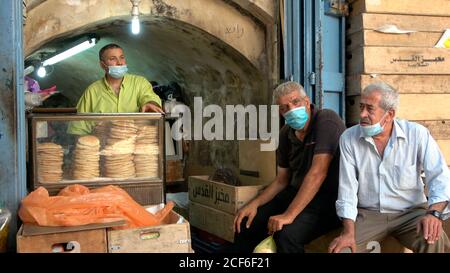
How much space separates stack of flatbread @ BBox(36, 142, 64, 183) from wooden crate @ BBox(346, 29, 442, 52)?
3.08 m

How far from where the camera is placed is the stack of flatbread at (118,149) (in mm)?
3926

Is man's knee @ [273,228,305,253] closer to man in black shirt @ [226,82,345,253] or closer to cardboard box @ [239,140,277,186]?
man in black shirt @ [226,82,345,253]

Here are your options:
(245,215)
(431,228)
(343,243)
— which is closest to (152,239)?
(245,215)

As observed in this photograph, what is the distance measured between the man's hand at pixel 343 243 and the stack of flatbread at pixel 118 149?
5.52 ft

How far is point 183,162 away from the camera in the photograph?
7.84m

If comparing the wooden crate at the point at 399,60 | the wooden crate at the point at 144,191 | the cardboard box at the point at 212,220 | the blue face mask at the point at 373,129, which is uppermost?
the wooden crate at the point at 399,60

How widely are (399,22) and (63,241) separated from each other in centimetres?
385

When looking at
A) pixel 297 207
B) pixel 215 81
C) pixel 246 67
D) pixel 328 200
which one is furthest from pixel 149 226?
pixel 215 81

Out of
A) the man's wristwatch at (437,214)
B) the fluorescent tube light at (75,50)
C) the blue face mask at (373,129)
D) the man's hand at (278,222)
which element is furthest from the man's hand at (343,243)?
the fluorescent tube light at (75,50)

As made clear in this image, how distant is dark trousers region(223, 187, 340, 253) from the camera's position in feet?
11.7

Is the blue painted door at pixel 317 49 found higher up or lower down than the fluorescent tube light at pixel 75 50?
lower down

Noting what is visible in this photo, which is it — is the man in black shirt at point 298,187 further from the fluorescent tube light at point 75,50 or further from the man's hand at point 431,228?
the fluorescent tube light at point 75,50

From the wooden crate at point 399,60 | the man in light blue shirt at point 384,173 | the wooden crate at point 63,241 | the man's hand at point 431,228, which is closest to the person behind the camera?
the wooden crate at point 63,241

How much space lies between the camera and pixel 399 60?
503 cm
